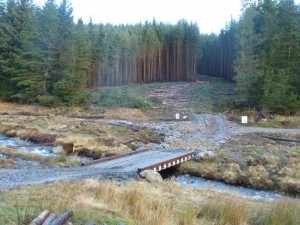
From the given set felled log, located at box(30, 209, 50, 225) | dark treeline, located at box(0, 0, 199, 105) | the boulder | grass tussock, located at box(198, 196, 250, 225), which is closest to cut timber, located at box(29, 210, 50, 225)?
felled log, located at box(30, 209, 50, 225)

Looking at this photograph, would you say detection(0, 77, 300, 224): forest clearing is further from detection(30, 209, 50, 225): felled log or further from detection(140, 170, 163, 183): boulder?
detection(140, 170, 163, 183): boulder

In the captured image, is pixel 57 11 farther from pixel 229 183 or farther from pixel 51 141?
pixel 229 183

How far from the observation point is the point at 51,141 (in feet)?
80.7

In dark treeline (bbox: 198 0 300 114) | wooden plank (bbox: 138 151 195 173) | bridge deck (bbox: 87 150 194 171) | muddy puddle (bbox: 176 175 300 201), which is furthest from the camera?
dark treeline (bbox: 198 0 300 114)

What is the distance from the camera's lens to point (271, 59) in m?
38.9

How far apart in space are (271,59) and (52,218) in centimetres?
3693

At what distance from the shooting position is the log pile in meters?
5.73

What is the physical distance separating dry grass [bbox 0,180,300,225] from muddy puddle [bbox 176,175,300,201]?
5.90 m

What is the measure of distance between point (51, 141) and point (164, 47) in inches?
2180

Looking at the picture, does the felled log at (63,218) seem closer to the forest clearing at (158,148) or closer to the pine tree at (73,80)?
the forest clearing at (158,148)

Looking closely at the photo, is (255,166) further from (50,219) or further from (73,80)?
(73,80)

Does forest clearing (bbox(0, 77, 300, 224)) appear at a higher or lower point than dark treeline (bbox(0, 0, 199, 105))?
lower

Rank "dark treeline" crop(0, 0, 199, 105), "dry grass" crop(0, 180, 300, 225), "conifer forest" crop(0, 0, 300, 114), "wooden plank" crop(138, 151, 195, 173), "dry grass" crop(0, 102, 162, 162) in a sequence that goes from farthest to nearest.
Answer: "dark treeline" crop(0, 0, 199, 105) < "conifer forest" crop(0, 0, 300, 114) < "dry grass" crop(0, 102, 162, 162) < "wooden plank" crop(138, 151, 195, 173) < "dry grass" crop(0, 180, 300, 225)

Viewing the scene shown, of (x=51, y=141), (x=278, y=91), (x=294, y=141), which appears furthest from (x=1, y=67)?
(x=294, y=141)
